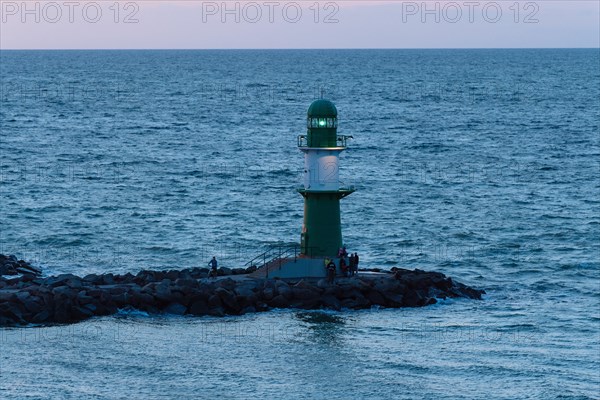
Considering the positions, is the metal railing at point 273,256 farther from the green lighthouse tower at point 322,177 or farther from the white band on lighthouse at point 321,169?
the white band on lighthouse at point 321,169

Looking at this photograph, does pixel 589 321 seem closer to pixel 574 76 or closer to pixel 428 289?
pixel 428 289

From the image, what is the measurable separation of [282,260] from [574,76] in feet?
537

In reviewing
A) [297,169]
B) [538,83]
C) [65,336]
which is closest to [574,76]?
[538,83]

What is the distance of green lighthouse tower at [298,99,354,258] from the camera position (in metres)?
38.8

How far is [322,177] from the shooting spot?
127 feet

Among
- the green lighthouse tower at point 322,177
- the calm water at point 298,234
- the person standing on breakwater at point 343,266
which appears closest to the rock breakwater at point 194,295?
the person standing on breakwater at point 343,266

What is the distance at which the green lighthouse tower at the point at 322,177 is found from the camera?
38.8m

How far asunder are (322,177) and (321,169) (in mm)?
236

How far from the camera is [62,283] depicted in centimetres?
3831

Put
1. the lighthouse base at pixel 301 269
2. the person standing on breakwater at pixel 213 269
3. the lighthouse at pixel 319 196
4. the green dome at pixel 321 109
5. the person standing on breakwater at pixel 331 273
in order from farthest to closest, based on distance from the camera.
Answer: the person standing on breakwater at pixel 213 269 < the lighthouse base at pixel 301 269 < the lighthouse at pixel 319 196 < the green dome at pixel 321 109 < the person standing on breakwater at pixel 331 273

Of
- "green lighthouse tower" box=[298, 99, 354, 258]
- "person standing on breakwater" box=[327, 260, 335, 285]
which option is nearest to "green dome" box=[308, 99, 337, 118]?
"green lighthouse tower" box=[298, 99, 354, 258]

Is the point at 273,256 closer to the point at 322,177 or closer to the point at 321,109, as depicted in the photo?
the point at 322,177

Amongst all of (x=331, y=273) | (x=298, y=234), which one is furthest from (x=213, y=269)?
(x=298, y=234)

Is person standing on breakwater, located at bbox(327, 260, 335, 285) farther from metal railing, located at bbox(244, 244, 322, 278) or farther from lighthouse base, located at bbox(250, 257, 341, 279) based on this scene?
metal railing, located at bbox(244, 244, 322, 278)
